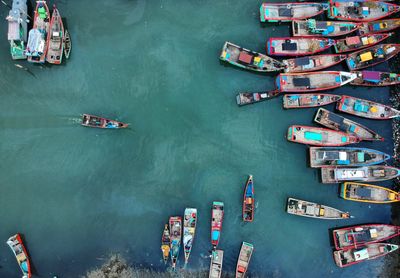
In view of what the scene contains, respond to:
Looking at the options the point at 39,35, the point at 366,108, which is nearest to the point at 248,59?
the point at 366,108

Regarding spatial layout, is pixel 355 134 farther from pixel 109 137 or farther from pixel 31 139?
pixel 31 139

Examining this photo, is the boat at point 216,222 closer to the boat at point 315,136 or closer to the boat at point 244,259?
the boat at point 244,259

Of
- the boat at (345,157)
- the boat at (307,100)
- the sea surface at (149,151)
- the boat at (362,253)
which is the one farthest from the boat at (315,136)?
the boat at (362,253)

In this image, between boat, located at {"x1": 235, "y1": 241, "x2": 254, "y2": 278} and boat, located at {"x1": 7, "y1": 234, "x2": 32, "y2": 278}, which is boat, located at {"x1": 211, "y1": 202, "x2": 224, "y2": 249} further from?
boat, located at {"x1": 7, "y1": 234, "x2": 32, "y2": 278}

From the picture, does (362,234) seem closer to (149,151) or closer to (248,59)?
(248,59)

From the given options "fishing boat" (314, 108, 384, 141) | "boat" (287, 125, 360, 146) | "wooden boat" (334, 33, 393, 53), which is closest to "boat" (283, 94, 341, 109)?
"fishing boat" (314, 108, 384, 141)
